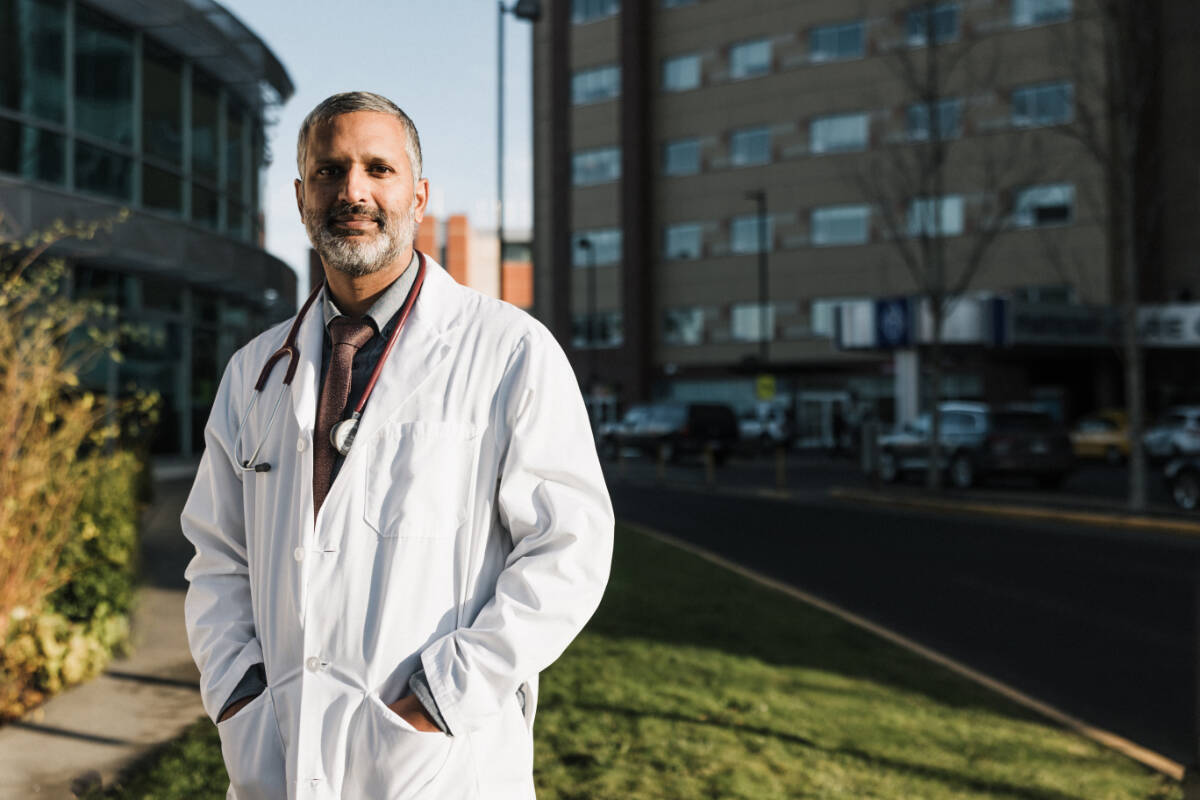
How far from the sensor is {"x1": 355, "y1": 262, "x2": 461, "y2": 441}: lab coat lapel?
7.22 ft

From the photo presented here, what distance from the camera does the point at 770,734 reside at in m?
5.55

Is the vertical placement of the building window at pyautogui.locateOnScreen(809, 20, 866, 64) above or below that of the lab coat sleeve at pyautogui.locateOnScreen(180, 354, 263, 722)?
above

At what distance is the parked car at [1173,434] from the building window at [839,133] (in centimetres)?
2144

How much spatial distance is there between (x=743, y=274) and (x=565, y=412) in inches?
2037

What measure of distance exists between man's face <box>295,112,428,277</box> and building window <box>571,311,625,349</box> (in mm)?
53353

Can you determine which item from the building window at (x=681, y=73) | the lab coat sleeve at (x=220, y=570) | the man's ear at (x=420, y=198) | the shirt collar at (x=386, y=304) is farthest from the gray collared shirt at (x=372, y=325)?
the building window at (x=681, y=73)

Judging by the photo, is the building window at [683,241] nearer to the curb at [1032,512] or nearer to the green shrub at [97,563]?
the curb at [1032,512]

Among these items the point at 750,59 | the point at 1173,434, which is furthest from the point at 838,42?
the point at 1173,434

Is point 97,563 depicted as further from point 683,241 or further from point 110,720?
point 683,241

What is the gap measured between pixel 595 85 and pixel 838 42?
40.9 ft

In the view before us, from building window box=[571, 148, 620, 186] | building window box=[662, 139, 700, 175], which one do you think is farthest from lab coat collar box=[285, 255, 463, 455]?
building window box=[571, 148, 620, 186]

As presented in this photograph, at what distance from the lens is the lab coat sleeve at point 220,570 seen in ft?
7.38

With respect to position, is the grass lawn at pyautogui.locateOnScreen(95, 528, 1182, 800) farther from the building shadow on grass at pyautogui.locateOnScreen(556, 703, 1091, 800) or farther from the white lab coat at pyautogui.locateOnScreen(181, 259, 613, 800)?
the white lab coat at pyautogui.locateOnScreen(181, 259, 613, 800)

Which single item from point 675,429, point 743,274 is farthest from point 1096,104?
point 675,429
